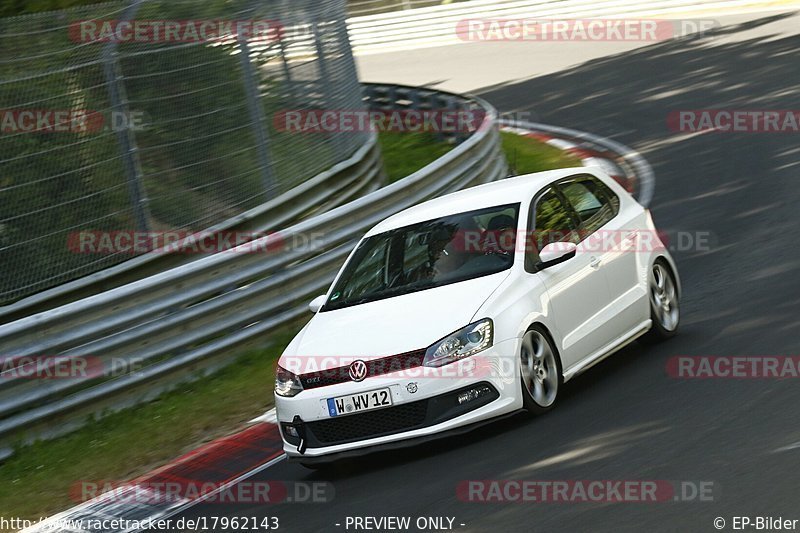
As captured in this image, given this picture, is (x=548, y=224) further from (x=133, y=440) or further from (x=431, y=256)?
(x=133, y=440)

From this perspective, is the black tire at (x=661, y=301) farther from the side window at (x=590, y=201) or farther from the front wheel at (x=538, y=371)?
the front wheel at (x=538, y=371)

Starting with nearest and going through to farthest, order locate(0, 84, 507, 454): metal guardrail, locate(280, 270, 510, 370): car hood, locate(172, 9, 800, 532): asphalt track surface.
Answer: locate(172, 9, 800, 532): asphalt track surface < locate(280, 270, 510, 370): car hood < locate(0, 84, 507, 454): metal guardrail

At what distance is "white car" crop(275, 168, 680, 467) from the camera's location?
7.65m

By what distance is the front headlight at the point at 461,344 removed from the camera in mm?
7645

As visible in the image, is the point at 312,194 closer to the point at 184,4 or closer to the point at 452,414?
the point at 184,4

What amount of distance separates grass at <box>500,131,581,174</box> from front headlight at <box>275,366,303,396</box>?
1070 cm

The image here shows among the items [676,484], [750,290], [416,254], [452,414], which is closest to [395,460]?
[452,414]

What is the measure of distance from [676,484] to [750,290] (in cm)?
465

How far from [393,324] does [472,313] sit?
0.50 m

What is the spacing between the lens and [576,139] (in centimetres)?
2122

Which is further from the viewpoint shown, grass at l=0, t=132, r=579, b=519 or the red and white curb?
the red and white curb

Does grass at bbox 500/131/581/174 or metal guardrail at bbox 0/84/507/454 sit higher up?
metal guardrail at bbox 0/84/507/454

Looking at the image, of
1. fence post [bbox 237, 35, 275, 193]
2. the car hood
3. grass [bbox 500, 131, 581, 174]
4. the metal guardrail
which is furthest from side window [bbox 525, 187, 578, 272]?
grass [bbox 500, 131, 581, 174]

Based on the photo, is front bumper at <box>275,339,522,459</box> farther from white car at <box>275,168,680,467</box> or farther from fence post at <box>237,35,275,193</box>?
fence post at <box>237,35,275,193</box>
